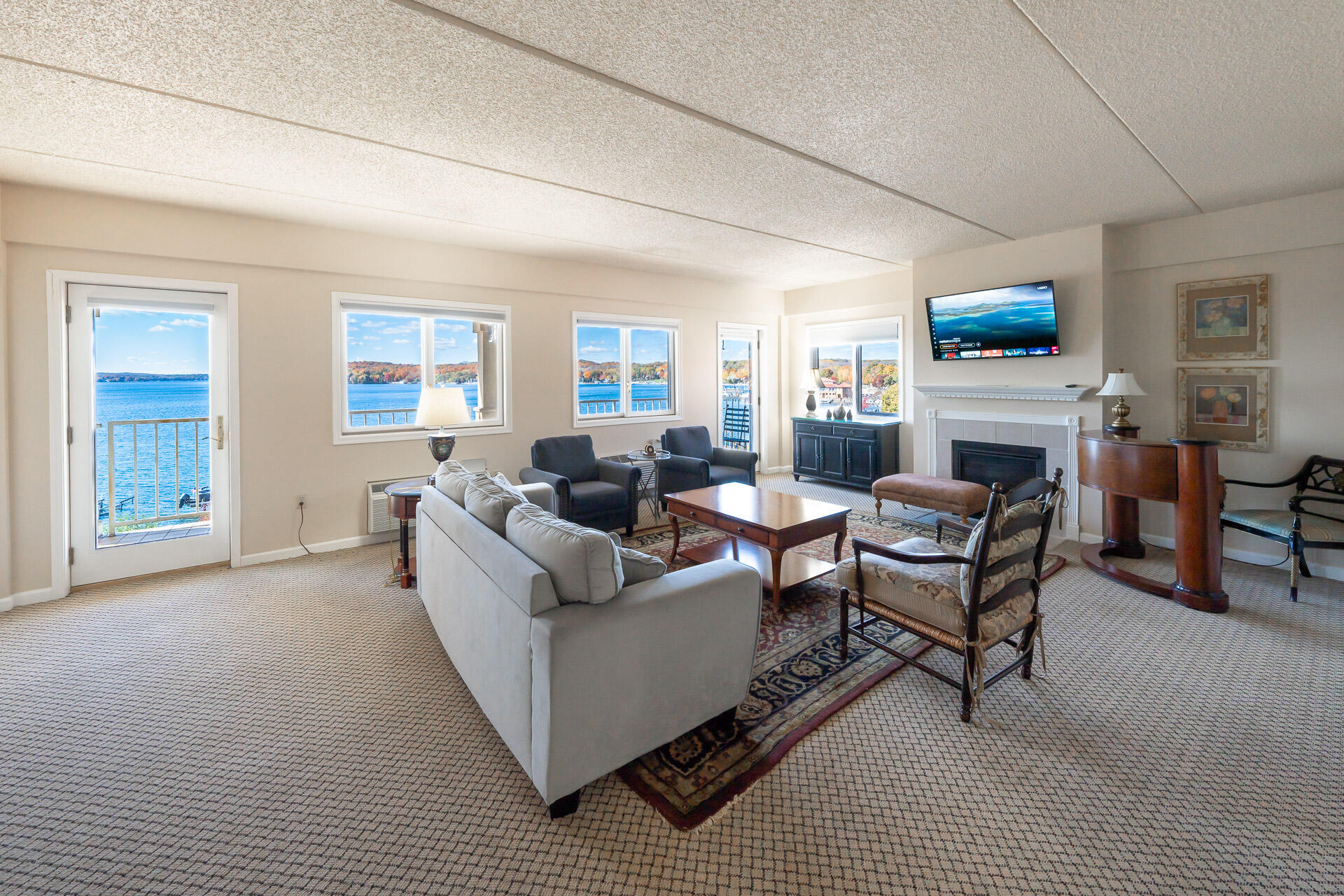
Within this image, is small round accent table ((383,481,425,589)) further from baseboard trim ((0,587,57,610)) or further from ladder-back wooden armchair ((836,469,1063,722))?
ladder-back wooden armchair ((836,469,1063,722))

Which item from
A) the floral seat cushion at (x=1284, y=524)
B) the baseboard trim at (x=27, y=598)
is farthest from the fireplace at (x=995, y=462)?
the baseboard trim at (x=27, y=598)

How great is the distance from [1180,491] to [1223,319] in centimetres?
193

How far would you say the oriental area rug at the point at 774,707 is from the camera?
1897 mm

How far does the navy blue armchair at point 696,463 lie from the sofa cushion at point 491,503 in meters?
2.91

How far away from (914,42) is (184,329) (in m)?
4.81

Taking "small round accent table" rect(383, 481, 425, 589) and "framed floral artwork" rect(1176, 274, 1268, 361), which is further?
"framed floral artwork" rect(1176, 274, 1268, 361)

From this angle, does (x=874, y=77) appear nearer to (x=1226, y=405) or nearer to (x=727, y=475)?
(x=727, y=475)

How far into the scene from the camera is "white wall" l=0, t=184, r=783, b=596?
11.4 ft

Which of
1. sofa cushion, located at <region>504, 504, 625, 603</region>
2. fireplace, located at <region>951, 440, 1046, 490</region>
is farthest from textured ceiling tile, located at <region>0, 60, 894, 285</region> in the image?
fireplace, located at <region>951, 440, 1046, 490</region>

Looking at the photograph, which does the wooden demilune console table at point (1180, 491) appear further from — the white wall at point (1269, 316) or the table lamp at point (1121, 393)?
the white wall at point (1269, 316)

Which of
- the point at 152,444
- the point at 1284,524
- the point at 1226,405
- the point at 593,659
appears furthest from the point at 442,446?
the point at 1226,405

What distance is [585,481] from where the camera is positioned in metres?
5.37

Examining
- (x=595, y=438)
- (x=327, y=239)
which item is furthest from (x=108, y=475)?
(x=595, y=438)

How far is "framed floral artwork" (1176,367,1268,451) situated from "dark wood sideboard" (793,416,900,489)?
2588 mm
